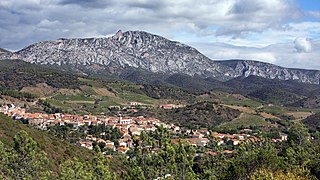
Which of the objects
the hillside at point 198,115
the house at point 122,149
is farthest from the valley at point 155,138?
the house at point 122,149

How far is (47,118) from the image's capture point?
135125 millimetres

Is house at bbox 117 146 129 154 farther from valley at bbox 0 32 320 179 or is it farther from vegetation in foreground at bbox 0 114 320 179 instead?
vegetation in foreground at bbox 0 114 320 179

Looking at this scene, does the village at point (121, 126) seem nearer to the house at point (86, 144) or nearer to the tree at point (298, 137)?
the house at point (86, 144)

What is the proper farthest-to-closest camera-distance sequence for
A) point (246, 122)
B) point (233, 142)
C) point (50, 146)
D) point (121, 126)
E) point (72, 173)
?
1. point (246, 122)
2. point (121, 126)
3. point (233, 142)
4. point (50, 146)
5. point (72, 173)

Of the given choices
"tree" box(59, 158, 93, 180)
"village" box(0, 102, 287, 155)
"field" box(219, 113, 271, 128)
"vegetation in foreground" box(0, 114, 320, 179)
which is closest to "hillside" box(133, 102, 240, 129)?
"field" box(219, 113, 271, 128)

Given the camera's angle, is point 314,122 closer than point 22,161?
No

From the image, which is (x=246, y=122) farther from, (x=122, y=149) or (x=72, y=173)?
(x=72, y=173)

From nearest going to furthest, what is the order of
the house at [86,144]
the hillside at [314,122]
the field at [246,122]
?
the house at [86,144], the hillside at [314,122], the field at [246,122]

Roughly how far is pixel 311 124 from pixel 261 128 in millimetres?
27095

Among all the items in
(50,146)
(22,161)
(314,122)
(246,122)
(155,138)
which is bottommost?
(246,122)

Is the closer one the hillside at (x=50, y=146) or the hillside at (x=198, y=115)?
the hillside at (x=50, y=146)

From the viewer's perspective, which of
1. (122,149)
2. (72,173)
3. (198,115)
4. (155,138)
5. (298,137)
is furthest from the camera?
(198,115)

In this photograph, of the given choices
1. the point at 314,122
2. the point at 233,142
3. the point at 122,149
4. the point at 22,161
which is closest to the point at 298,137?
the point at 233,142

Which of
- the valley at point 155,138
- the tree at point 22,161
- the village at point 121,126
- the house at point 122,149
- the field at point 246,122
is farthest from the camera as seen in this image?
the field at point 246,122
